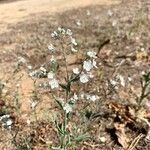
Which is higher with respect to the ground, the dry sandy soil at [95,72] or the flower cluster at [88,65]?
the flower cluster at [88,65]

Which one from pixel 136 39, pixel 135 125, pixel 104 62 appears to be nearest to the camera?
pixel 135 125

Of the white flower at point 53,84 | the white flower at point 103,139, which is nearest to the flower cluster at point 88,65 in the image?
the white flower at point 53,84

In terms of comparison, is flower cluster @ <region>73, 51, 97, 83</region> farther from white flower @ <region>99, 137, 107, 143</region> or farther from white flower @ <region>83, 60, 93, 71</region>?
white flower @ <region>99, 137, 107, 143</region>

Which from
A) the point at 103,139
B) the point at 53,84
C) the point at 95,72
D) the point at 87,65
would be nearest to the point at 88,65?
the point at 87,65

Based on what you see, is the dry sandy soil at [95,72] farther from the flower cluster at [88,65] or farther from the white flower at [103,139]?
the flower cluster at [88,65]

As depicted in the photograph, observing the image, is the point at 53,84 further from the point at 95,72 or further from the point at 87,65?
the point at 95,72

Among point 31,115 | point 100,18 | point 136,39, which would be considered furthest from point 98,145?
point 100,18

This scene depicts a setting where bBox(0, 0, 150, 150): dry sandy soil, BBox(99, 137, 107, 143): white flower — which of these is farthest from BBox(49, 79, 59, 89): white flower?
BBox(99, 137, 107, 143): white flower

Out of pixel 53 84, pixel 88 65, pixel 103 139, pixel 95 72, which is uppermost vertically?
pixel 88 65

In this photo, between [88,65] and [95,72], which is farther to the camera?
[95,72]

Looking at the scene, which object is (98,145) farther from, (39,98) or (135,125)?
(39,98)

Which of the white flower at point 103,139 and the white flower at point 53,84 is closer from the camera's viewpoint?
the white flower at point 53,84
